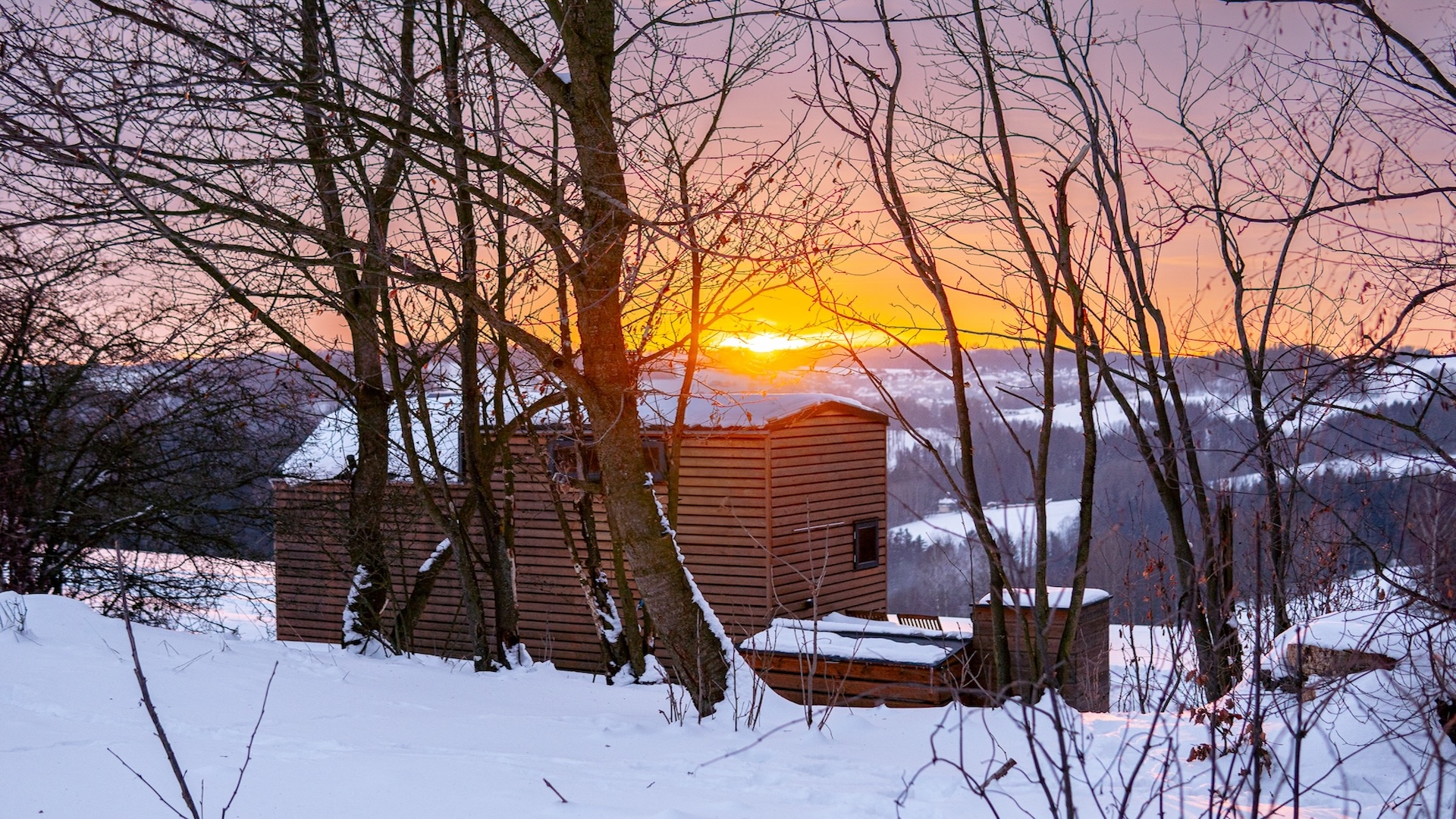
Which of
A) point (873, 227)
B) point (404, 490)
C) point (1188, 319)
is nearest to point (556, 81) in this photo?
point (873, 227)

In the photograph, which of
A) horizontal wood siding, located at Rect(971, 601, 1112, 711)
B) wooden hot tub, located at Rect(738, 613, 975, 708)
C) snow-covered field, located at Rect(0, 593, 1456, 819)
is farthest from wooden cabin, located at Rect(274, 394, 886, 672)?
snow-covered field, located at Rect(0, 593, 1456, 819)

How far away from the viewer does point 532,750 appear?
4355mm

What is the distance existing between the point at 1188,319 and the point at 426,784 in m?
7.50

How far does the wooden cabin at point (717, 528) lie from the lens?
15.4 m

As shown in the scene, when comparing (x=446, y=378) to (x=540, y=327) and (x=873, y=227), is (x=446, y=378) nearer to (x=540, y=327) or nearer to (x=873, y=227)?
(x=540, y=327)

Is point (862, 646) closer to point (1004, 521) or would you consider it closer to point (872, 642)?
point (872, 642)

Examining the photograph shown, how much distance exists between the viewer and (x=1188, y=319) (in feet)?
28.7

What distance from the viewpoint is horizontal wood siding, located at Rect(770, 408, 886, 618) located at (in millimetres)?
15531

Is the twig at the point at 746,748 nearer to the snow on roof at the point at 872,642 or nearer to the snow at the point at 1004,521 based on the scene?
the snow at the point at 1004,521

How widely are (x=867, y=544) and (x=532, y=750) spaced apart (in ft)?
43.6

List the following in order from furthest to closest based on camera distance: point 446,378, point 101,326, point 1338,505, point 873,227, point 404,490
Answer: point 404,490, point 101,326, point 446,378, point 873,227, point 1338,505

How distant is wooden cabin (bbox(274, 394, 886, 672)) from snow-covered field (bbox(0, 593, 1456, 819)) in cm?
861

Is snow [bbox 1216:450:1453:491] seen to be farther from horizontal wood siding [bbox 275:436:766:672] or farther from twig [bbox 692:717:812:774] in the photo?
horizontal wood siding [bbox 275:436:766:672]

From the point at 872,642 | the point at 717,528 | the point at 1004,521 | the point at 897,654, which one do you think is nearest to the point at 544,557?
the point at 717,528
